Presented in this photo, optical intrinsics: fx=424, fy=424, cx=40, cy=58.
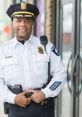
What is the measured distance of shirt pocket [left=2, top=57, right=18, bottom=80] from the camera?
3436 mm

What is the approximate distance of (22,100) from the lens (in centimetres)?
333

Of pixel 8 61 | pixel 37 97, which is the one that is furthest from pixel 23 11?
pixel 37 97

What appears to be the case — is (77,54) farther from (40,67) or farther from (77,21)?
(40,67)

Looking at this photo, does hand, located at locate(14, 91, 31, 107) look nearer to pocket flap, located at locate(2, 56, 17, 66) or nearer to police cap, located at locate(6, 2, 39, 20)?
pocket flap, located at locate(2, 56, 17, 66)

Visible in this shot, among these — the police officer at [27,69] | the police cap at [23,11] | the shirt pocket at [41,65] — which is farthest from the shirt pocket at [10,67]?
the police cap at [23,11]

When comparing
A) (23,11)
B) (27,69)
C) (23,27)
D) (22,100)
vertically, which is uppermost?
(23,11)

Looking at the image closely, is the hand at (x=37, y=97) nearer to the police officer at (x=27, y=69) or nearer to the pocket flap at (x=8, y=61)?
the police officer at (x=27, y=69)

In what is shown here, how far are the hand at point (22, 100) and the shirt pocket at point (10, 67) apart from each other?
18 centimetres

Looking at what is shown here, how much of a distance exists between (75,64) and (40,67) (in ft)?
4.66

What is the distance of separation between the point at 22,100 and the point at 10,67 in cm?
30

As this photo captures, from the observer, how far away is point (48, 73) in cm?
348

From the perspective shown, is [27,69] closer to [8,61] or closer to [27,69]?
[27,69]

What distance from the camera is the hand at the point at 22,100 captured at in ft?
10.9

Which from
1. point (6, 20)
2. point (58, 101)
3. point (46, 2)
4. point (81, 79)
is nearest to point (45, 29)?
point (46, 2)
